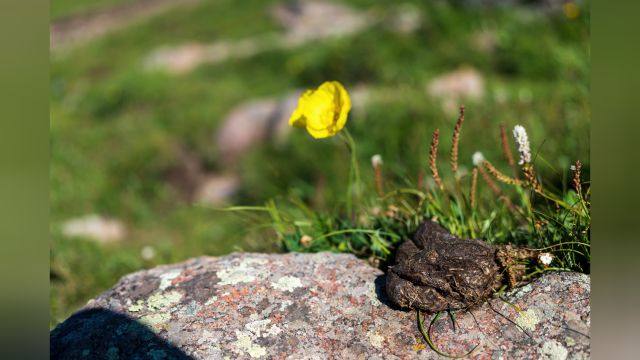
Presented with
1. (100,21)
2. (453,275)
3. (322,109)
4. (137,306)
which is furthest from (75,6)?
(453,275)

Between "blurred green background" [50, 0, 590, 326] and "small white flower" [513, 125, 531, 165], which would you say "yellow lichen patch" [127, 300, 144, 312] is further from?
"small white flower" [513, 125, 531, 165]

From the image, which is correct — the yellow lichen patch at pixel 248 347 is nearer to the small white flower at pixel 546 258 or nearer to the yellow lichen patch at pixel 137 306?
the yellow lichen patch at pixel 137 306

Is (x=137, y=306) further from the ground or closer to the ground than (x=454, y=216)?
closer to the ground

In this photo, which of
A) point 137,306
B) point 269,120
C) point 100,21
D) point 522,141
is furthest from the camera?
point 100,21

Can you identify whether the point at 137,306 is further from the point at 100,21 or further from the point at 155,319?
the point at 100,21
